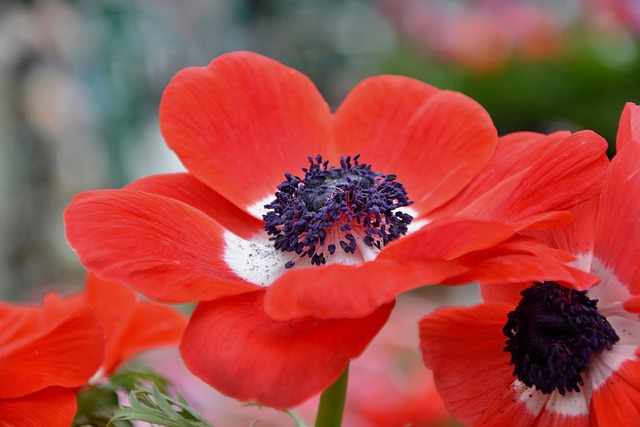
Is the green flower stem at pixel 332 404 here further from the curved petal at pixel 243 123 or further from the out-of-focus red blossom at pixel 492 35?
the out-of-focus red blossom at pixel 492 35

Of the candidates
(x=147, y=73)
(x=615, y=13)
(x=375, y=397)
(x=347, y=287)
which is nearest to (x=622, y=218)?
(x=347, y=287)

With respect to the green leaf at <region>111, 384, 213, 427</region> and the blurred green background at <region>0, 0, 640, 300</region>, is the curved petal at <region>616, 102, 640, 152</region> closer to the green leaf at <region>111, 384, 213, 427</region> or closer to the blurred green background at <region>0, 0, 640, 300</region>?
the green leaf at <region>111, 384, 213, 427</region>

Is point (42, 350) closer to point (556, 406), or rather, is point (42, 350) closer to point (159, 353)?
point (556, 406)

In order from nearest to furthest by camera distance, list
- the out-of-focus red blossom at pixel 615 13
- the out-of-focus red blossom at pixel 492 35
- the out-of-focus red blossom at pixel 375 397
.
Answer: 1. the out-of-focus red blossom at pixel 375 397
2. the out-of-focus red blossom at pixel 615 13
3. the out-of-focus red blossom at pixel 492 35

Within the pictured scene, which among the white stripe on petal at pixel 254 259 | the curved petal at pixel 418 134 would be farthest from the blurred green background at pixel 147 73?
the white stripe on petal at pixel 254 259

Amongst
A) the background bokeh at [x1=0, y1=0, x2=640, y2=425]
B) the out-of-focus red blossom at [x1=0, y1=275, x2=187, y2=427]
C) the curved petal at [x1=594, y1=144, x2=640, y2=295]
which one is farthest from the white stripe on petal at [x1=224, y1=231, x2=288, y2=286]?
the background bokeh at [x1=0, y1=0, x2=640, y2=425]

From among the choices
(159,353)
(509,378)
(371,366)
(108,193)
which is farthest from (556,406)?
(159,353)
